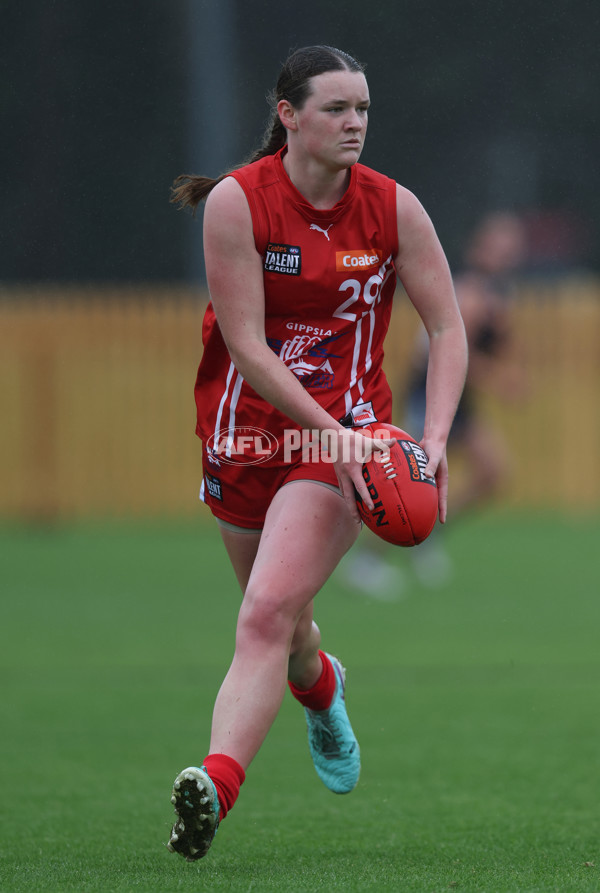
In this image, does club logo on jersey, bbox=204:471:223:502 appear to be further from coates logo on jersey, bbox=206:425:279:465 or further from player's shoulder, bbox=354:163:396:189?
player's shoulder, bbox=354:163:396:189

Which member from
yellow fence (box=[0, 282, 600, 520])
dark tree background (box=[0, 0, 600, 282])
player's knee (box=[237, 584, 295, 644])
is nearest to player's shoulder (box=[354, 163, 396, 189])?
player's knee (box=[237, 584, 295, 644])

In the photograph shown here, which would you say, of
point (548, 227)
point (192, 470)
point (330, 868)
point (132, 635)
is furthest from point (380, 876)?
point (548, 227)

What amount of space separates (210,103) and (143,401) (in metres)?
3.18

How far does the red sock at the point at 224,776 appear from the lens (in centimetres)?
347

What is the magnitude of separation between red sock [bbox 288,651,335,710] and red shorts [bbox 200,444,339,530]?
2.11 ft

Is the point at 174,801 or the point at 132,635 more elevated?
the point at 174,801

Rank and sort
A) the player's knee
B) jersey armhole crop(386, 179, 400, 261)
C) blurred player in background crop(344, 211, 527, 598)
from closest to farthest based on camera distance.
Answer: the player's knee, jersey armhole crop(386, 179, 400, 261), blurred player in background crop(344, 211, 527, 598)

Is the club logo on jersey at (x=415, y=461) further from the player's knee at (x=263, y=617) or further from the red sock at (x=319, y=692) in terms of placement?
the red sock at (x=319, y=692)

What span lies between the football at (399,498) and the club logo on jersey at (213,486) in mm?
534

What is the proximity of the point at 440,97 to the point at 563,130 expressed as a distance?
1.73 metres

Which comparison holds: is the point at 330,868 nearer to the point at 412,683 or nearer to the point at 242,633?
the point at 242,633

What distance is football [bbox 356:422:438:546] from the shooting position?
3707 millimetres

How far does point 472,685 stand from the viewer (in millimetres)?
6574

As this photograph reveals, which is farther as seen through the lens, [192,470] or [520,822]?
[192,470]
